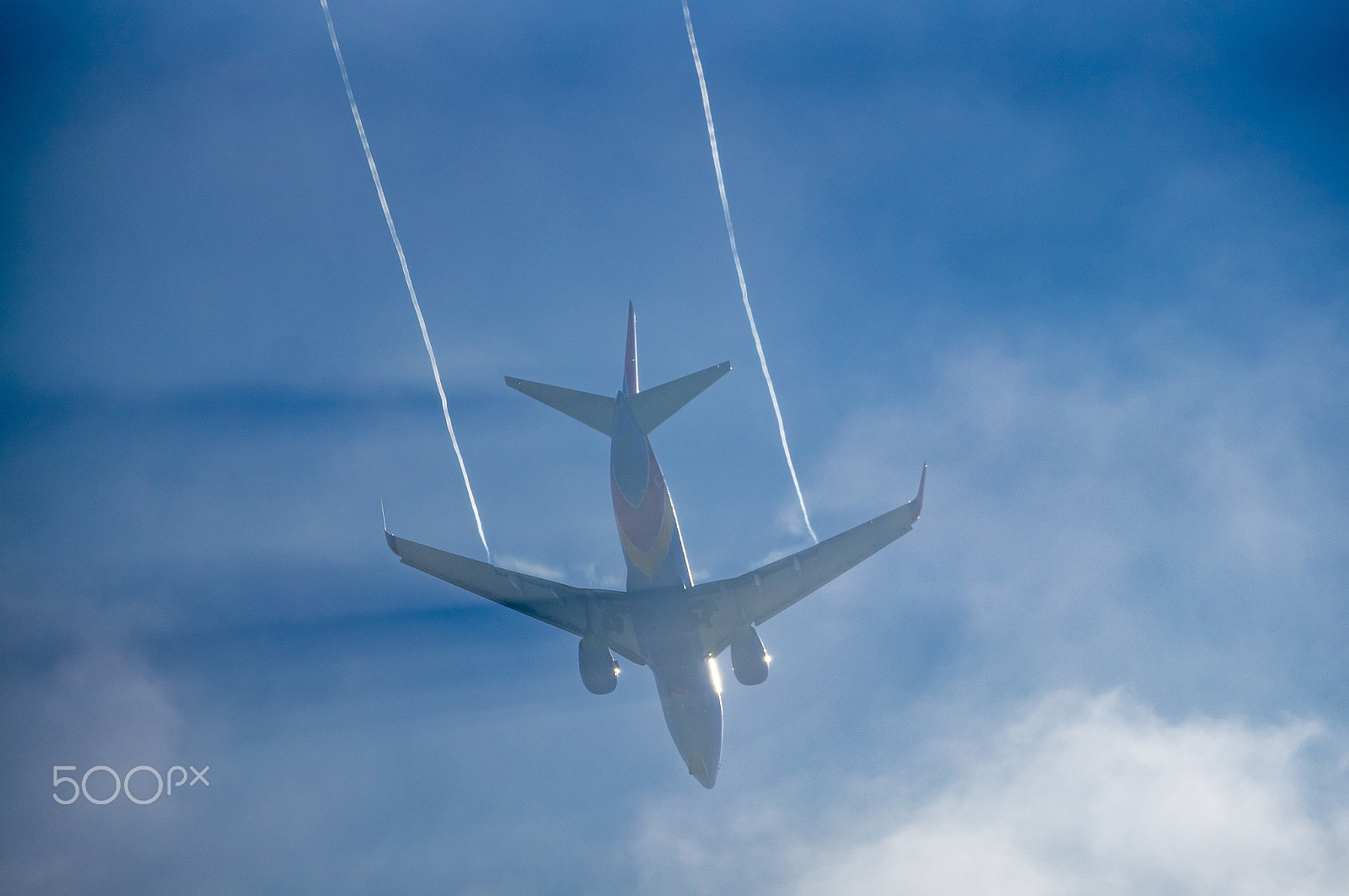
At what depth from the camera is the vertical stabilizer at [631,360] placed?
45688 millimetres

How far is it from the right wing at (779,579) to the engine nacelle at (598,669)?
4342mm

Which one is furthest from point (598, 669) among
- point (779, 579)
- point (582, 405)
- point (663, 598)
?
point (582, 405)

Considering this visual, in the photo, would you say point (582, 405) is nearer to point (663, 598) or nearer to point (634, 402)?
point (634, 402)

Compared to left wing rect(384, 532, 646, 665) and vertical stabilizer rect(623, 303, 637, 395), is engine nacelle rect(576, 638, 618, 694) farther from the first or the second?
vertical stabilizer rect(623, 303, 637, 395)

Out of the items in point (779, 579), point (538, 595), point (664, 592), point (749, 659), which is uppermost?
point (538, 595)

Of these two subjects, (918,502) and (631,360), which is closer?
(918,502)

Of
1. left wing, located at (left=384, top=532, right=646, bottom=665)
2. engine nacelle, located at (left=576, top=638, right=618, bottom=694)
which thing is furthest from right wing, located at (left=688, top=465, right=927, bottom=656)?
engine nacelle, located at (left=576, top=638, right=618, bottom=694)

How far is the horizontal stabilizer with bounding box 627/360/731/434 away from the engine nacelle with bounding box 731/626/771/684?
1137 cm

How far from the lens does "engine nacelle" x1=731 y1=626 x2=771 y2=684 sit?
1373 inches

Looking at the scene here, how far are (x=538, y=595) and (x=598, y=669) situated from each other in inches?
176

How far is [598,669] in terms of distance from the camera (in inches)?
1390

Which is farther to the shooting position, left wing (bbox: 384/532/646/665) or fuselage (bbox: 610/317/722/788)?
left wing (bbox: 384/532/646/665)

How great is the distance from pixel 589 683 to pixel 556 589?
Result: 4452 mm

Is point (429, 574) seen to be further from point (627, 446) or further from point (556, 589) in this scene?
point (627, 446)
